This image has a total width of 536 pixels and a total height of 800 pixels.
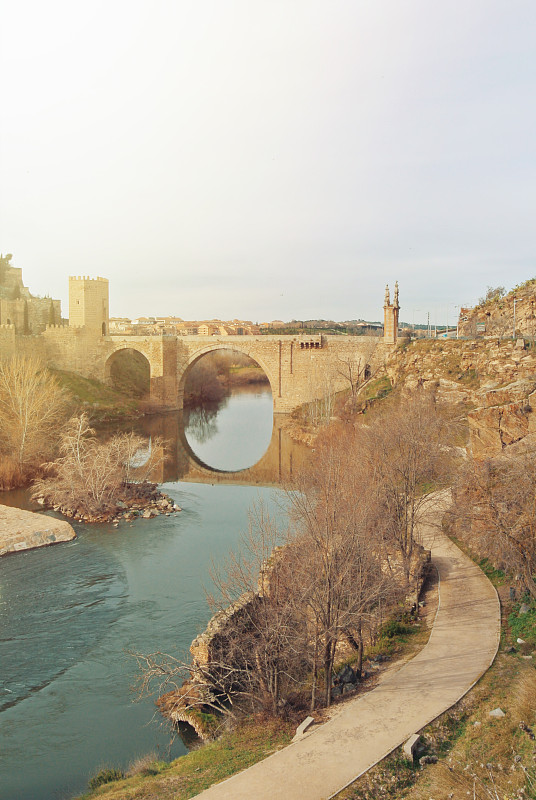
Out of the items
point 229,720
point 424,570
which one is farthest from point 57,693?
point 424,570

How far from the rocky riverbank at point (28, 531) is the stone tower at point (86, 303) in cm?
2233

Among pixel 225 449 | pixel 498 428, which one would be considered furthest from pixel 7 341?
pixel 498 428

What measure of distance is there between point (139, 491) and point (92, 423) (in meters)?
12.8

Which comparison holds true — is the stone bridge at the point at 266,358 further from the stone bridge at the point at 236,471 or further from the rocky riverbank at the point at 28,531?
the rocky riverbank at the point at 28,531

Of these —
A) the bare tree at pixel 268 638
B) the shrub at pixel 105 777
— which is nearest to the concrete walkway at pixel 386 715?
the bare tree at pixel 268 638

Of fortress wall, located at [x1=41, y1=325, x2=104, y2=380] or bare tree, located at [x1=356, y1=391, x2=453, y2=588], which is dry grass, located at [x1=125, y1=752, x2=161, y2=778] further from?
fortress wall, located at [x1=41, y1=325, x2=104, y2=380]

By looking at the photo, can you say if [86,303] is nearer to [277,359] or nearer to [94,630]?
[277,359]

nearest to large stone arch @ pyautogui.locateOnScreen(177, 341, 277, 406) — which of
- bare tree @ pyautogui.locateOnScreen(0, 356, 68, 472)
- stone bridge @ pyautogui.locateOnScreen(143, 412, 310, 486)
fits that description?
stone bridge @ pyautogui.locateOnScreen(143, 412, 310, 486)

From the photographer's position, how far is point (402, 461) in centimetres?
1166

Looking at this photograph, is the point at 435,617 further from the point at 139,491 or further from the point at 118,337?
the point at 118,337

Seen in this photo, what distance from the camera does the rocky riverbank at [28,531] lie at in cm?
Answer: 1438

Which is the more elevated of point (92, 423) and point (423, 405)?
point (423, 405)

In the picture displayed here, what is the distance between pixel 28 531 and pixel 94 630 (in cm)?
540

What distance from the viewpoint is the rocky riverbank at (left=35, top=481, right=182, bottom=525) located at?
55.7ft
